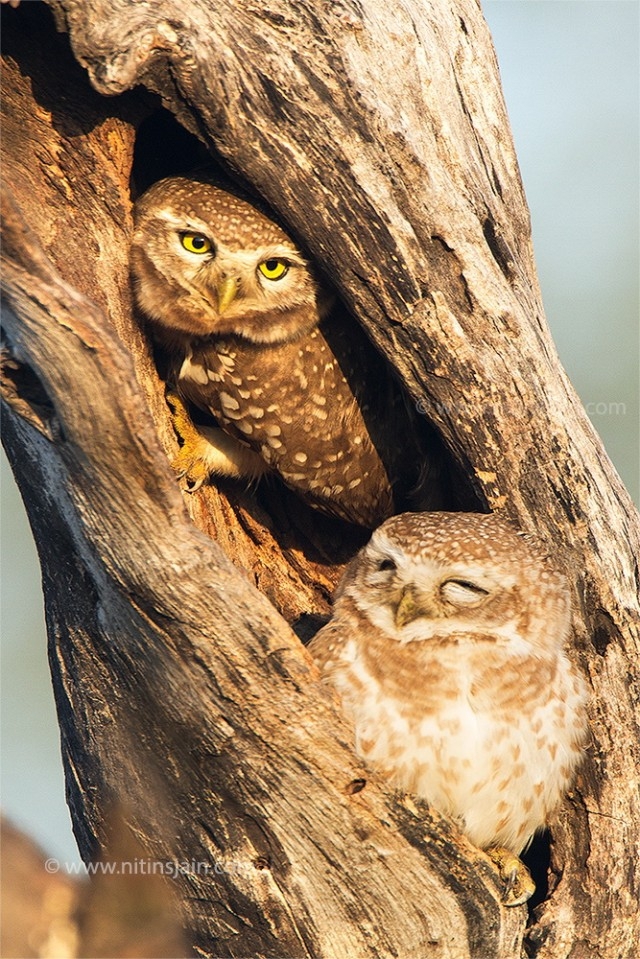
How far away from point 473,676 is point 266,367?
48.1 inches

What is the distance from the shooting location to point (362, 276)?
120 inches

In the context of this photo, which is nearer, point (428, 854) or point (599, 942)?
point (428, 854)

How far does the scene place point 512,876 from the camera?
311 centimetres

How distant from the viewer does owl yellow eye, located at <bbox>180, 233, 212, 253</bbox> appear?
3.52 meters

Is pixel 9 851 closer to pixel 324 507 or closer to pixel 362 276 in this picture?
pixel 362 276

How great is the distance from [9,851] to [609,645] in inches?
80.7

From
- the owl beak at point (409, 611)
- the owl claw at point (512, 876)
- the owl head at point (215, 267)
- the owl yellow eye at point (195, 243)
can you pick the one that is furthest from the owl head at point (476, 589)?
the owl yellow eye at point (195, 243)

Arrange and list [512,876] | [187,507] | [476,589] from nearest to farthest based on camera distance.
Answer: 1. [187,507]
2. [512,876]
3. [476,589]

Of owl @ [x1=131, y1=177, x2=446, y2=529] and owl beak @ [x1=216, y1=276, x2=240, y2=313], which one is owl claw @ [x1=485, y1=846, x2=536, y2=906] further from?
owl beak @ [x1=216, y1=276, x2=240, y2=313]

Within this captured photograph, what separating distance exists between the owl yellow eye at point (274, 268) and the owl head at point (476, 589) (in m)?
0.93

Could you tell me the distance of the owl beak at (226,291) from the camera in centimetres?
352

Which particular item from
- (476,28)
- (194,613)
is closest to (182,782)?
(194,613)

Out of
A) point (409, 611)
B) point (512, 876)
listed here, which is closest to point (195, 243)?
point (409, 611)

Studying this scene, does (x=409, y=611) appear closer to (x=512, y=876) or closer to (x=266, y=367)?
(x=512, y=876)
